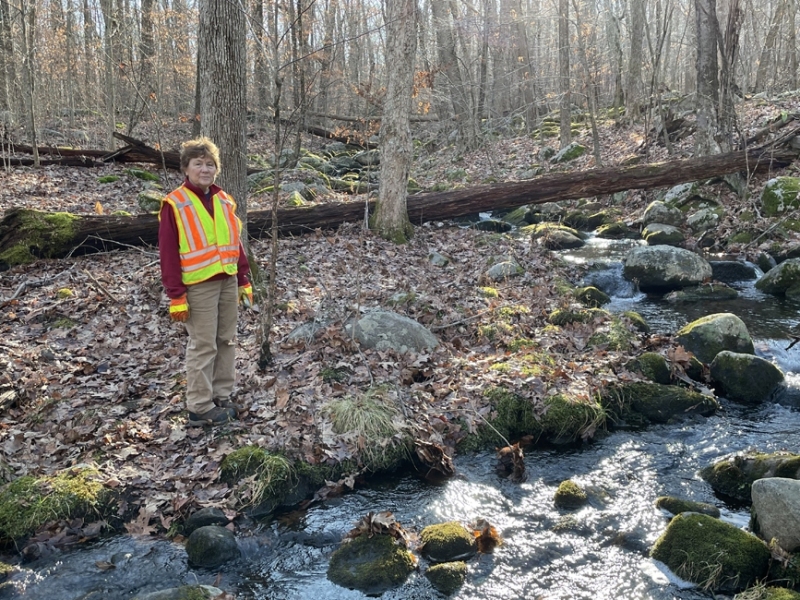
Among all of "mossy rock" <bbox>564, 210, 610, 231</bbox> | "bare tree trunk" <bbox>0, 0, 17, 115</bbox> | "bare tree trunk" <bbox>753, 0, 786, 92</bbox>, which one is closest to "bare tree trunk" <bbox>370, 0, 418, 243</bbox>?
"mossy rock" <bbox>564, 210, 610, 231</bbox>

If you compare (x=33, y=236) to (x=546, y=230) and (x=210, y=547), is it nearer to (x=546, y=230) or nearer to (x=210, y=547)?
(x=210, y=547)

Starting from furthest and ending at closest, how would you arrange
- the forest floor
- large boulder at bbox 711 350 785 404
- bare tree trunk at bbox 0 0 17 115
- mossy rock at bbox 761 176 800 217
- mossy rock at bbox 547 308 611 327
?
bare tree trunk at bbox 0 0 17 115 < mossy rock at bbox 761 176 800 217 < mossy rock at bbox 547 308 611 327 < large boulder at bbox 711 350 785 404 < the forest floor

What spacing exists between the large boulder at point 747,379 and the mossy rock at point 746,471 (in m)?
1.67

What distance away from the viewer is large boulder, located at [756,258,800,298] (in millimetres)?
10180

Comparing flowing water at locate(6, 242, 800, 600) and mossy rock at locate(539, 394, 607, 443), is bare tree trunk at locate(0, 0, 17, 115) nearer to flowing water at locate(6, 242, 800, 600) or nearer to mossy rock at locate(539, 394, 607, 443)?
flowing water at locate(6, 242, 800, 600)

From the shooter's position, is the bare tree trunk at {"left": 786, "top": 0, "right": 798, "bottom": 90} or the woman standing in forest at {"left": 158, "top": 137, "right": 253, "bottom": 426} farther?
the bare tree trunk at {"left": 786, "top": 0, "right": 798, "bottom": 90}

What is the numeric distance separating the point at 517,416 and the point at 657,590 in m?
2.44

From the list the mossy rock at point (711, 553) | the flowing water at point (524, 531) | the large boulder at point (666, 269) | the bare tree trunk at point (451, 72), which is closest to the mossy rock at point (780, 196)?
the large boulder at point (666, 269)

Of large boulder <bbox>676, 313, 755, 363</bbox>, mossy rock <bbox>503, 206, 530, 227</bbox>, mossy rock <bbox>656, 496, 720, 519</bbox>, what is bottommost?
mossy rock <bbox>656, 496, 720, 519</bbox>

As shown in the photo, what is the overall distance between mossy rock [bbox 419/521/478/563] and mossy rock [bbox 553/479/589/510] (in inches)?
37.8

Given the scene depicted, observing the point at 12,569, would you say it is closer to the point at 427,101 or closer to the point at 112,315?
the point at 112,315

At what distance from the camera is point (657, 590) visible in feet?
13.4

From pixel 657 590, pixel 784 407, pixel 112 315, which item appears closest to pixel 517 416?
pixel 657 590

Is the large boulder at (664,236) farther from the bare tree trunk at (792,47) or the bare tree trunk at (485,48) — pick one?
the bare tree trunk at (792,47)
